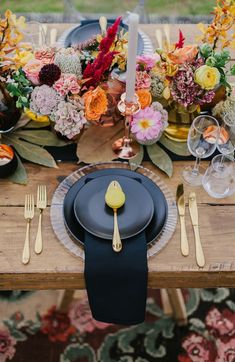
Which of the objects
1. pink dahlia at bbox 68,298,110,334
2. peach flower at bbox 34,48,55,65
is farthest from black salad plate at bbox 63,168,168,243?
pink dahlia at bbox 68,298,110,334

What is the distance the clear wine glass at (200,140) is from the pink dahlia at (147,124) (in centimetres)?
9

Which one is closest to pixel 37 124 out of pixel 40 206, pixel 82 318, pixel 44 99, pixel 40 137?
pixel 40 137

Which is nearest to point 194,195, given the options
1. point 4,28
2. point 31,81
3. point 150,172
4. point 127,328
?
point 150,172

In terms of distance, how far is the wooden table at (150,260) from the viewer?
1.17 metres

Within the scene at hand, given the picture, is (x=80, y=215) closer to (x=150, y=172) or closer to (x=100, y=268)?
(x=100, y=268)

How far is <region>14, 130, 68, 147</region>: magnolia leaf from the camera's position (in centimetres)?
141

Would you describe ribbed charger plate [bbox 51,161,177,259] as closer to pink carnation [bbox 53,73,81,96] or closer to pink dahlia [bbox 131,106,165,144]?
pink dahlia [bbox 131,106,165,144]

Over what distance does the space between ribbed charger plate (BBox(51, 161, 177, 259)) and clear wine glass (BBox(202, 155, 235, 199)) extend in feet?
0.39

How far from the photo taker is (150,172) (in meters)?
1.35

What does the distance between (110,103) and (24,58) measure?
266mm

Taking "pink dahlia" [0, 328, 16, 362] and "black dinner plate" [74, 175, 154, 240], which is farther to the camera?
"pink dahlia" [0, 328, 16, 362]

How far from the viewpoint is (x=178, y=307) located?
1838 millimetres

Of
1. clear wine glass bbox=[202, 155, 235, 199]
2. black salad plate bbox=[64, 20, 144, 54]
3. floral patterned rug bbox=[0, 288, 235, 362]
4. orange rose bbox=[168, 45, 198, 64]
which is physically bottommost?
floral patterned rug bbox=[0, 288, 235, 362]

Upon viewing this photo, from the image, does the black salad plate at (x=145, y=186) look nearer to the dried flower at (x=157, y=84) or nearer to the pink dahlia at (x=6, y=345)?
the dried flower at (x=157, y=84)
